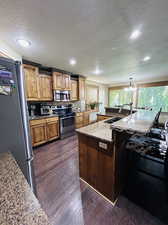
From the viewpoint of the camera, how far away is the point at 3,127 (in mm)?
921

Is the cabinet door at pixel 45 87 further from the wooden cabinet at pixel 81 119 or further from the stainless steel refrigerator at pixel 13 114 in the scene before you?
the stainless steel refrigerator at pixel 13 114

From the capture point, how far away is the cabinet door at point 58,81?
136 inches

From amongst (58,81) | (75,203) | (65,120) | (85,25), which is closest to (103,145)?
(75,203)

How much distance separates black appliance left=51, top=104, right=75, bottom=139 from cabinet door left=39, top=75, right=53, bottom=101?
0.53 m

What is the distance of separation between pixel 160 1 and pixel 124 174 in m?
2.31

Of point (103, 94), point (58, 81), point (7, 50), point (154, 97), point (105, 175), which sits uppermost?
point (7, 50)

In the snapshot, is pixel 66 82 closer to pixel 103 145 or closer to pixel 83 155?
pixel 83 155

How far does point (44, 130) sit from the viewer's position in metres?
3.12

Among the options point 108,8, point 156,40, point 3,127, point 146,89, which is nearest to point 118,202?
point 3,127

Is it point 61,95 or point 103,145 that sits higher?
point 61,95

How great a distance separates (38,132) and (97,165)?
7.04ft

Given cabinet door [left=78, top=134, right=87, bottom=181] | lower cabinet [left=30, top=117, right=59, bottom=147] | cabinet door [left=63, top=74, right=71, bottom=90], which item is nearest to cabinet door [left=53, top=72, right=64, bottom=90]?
cabinet door [left=63, top=74, right=71, bottom=90]

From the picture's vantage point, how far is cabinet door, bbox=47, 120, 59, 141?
3246 millimetres

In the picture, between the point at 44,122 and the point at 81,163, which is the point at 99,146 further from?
the point at 44,122
